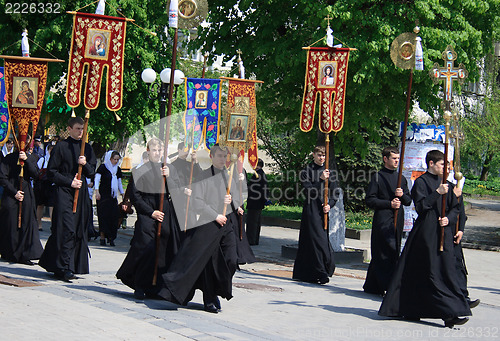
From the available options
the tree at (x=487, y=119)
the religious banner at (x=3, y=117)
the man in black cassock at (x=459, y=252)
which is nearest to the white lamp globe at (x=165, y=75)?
the religious banner at (x=3, y=117)

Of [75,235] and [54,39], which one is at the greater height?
[54,39]

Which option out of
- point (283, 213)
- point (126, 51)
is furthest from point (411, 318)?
point (126, 51)

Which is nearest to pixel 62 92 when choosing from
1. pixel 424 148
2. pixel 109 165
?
pixel 109 165

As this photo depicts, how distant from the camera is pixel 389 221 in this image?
34.1ft

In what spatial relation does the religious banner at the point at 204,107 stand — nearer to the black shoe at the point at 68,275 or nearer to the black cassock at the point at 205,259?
the black shoe at the point at 68,275

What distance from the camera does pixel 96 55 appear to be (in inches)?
371

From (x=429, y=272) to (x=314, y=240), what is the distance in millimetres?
3536

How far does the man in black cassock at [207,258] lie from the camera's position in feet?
26.1

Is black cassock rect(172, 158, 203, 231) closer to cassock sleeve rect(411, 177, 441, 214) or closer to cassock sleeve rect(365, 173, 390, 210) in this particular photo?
cassock sleeve rect(411, 177, 441, 214)

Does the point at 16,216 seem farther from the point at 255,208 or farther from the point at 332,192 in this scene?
the point at 255,208

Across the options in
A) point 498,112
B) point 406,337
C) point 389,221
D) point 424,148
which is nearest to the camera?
point 406,337

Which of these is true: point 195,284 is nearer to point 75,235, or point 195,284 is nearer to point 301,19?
point 75,235

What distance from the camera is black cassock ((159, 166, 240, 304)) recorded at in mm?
7938

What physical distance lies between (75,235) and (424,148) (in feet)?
21.2
